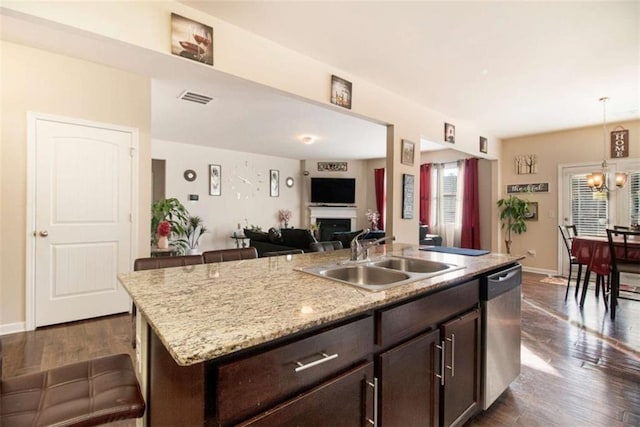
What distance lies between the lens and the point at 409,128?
13.6 feet

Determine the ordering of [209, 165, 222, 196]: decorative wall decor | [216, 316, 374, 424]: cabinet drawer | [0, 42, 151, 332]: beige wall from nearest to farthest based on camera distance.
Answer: [216, 316, 374, 424]: cabinet drawer → [0, 42, 151, 332]: beige wall → [209, 165, 222, 196]: decorative wall decor

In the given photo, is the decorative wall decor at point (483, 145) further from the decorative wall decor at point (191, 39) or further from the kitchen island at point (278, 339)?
the decorative wall decor at point (191, 39)

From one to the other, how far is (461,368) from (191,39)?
8.97 feet

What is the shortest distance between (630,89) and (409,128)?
2.53m

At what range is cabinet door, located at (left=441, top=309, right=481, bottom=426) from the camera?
4.83ft

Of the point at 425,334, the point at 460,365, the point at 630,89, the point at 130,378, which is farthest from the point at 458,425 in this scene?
the point at 630,89

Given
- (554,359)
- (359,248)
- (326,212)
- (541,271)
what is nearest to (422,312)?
(359,248)

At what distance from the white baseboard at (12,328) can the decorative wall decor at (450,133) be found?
17.7ft

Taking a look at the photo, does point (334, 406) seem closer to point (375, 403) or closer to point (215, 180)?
point (375, 403)

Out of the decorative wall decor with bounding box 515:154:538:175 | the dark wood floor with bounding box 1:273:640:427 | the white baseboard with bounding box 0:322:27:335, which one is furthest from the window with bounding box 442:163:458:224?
the white baseboard with bounding box 0:322:27:335

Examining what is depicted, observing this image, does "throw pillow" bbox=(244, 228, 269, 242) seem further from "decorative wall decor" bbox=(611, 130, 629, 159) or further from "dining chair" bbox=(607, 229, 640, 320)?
"decorative wall decor" bbox=(611, 130, 629, 159)

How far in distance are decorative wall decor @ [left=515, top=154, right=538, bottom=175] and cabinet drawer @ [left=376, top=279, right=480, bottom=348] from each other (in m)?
5.34

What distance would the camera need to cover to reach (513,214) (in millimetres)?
5910

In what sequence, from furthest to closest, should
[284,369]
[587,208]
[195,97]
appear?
1. [587,208]
2. [195,97]
3. [284,369]
